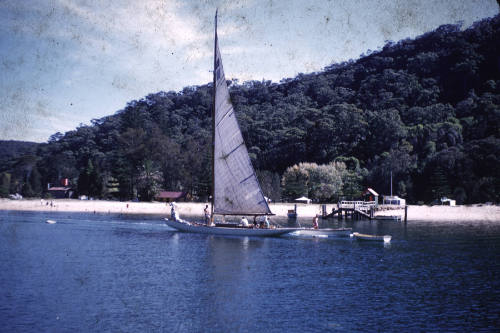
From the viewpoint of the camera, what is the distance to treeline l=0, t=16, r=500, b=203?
10481 centimetres

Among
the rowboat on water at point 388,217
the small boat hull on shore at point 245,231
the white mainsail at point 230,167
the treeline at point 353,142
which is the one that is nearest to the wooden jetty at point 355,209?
the rowboat on water at point 388,217

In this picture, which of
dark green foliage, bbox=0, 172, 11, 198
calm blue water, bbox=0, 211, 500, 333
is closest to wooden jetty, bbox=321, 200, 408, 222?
calm blue water, bbox=0, 211, 500, 333

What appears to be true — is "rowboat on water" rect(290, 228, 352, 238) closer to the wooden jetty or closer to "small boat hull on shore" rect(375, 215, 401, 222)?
the wooden jetty

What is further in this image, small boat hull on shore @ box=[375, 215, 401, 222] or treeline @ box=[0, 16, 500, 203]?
treeline @ box=[0, 16, 500, 203]

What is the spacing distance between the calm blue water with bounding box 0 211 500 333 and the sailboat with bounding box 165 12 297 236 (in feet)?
5.34

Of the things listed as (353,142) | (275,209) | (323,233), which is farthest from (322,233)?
(353,142)

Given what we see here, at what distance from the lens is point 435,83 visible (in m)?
171

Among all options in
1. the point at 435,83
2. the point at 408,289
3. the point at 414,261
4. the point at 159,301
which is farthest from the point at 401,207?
the point at 435,83

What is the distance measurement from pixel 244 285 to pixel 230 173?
1949cm

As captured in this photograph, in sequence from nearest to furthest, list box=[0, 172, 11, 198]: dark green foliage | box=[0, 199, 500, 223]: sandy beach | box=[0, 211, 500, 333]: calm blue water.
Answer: box=[0, 211, 500, 333]: calm blue water < box=[0, 199, 500, 223]: sandy beach < box=[0, 172, 11, 198]: dark green foliage

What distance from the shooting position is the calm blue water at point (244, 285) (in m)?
20.9

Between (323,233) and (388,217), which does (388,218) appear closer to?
(388,217)

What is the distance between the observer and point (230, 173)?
152 ft

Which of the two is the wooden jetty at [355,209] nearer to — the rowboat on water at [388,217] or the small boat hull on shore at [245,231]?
the rowboat on water at [388,217]
